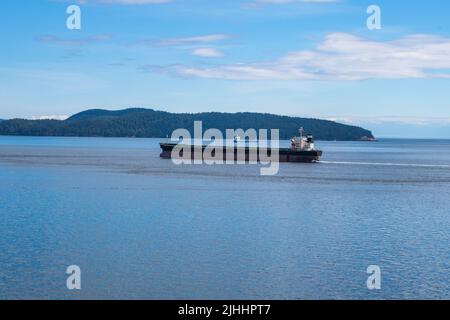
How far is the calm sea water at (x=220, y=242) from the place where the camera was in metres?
22.5

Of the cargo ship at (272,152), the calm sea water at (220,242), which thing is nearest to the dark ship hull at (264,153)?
the cargo ship at (272,152)

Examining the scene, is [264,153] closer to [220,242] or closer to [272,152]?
[272,152]

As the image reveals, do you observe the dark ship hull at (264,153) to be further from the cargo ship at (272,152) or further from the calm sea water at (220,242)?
the calm sea water at (220,242)

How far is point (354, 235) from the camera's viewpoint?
33438mm

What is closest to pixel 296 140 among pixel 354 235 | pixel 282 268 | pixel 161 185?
pixel 161 185

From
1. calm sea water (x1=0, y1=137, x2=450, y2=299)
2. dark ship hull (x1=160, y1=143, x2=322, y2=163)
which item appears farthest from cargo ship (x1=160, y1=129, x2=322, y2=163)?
calm sea water (x1=0, y1=137, x2=450, y2=299)

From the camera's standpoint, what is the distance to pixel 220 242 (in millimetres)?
30719

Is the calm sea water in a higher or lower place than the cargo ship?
lower

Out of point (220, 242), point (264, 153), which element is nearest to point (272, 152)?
point (264, 153)

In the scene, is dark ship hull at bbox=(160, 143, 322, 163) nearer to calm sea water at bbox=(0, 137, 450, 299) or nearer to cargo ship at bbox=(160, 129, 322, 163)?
cargo ship at bbox=(160, 129, 322, 163)

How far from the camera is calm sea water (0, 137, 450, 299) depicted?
22.5 m
